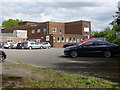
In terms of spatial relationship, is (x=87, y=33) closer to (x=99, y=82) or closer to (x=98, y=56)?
(x=98, y=56)

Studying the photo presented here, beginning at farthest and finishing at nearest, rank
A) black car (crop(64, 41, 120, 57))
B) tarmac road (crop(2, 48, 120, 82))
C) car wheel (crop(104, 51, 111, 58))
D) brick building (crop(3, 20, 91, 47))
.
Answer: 1. brick building (crop(3, 20, 91, 47))
2. car wheel (crop(104, 51, 111, 58))
3. black car (crop(64, 41, 120, 57))
4. tarmac road (crop(2, 48, 120, 82))

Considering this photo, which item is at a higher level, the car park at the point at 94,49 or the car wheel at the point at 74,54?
the car park at the point at 94,49

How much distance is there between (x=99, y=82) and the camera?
6.33 metres

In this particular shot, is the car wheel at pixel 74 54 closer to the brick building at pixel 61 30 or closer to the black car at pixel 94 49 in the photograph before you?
the black car at pixel 94 49

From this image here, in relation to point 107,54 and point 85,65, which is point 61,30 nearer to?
point 107,54

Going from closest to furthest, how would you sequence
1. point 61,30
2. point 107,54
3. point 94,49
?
1. point 94,49
2. point 107,54
3. point 61,30

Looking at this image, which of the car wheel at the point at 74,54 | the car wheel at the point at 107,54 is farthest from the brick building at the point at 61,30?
the car wheel at the point at 107,54

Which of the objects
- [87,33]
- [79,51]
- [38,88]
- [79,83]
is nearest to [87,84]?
[79,83]

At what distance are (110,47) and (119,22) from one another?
4.33 m

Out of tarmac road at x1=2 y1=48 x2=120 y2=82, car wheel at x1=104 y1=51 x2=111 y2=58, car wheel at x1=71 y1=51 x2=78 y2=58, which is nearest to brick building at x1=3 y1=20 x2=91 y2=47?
car wheel at x1=71 y1=51 x2=78 y2=58

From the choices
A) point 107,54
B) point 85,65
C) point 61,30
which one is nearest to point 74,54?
point 107,54

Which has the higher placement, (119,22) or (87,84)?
(119,22)

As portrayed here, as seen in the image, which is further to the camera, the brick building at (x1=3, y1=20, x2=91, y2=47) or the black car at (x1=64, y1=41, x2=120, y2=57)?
the brick building at (x1=3, y1=20, x2=91, y2=47)

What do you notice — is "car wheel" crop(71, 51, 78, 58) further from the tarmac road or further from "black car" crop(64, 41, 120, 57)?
the tarmac road
